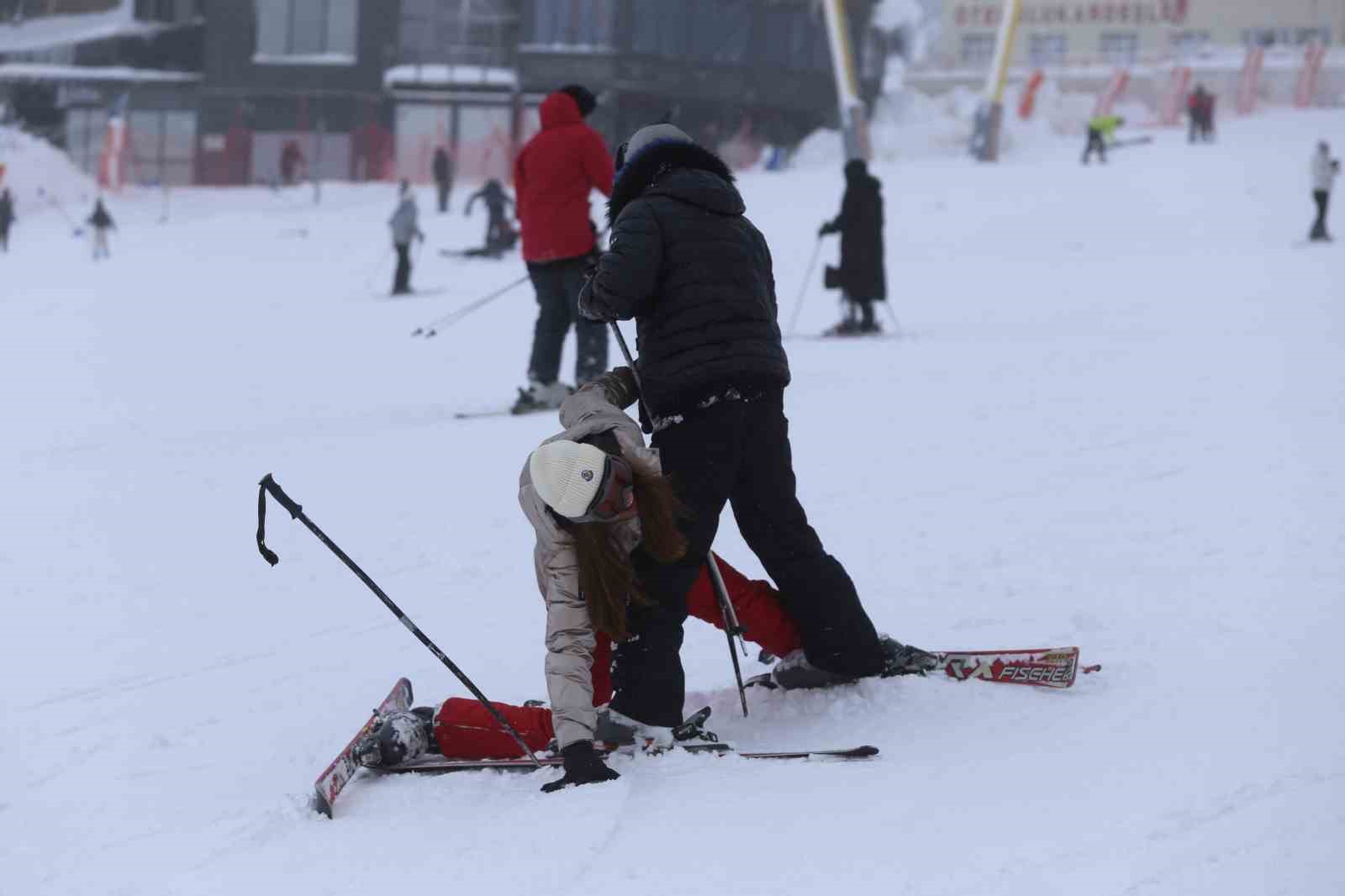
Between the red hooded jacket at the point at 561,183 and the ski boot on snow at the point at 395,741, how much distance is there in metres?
4.99

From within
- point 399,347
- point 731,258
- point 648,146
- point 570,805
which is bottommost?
point 399,347

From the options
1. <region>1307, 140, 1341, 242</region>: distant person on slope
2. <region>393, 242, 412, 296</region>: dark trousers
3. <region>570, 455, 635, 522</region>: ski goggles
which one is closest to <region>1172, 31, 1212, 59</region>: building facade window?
<region>1307, 140, 1341, 242</region>: distant person on slope

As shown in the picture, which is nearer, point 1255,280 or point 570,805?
point 570,805

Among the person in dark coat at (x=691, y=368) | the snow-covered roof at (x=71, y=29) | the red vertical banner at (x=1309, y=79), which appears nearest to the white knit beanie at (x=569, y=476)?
the person in dark coat at (x=691, y=368)

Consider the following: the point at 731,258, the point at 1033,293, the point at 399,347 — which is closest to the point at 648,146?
the point at 731,258

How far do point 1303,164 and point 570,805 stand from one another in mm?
28220

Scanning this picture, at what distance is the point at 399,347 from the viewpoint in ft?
46.0

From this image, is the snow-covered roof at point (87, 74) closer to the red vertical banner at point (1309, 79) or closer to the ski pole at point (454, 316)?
the ski pole at point (454, 316)

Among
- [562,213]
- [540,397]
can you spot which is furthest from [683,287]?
[540,397]

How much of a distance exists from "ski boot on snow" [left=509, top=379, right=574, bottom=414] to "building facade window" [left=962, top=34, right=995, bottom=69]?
48.4 metres

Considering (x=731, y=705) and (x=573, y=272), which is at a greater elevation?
(x=573, y=272)

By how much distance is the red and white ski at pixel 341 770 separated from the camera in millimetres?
3604

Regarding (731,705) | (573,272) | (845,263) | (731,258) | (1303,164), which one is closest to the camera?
(731,258)

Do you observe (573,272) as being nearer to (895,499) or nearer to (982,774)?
(895,499)
